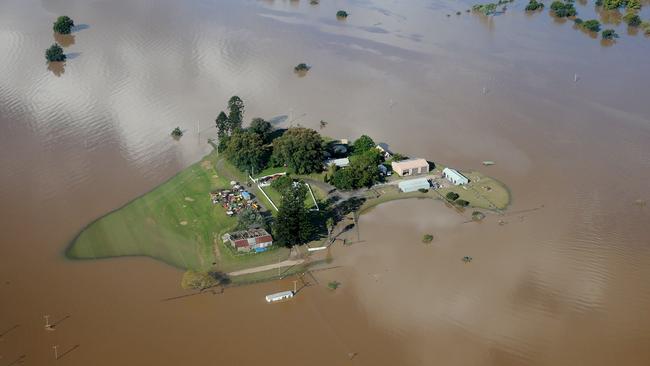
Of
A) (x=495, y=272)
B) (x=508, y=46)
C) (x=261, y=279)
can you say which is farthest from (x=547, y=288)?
(x=508, y=46)

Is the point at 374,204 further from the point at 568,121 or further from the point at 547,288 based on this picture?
the point at 568,121

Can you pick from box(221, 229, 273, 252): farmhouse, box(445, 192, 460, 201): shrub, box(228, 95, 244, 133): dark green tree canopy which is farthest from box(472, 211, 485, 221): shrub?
box(228, 95, 244, 133): dark green tree canopy

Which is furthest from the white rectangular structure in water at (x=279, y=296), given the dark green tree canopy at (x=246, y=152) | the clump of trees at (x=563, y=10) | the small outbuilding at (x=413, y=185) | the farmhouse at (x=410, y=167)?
the clump of trees at (x=563, y=10)

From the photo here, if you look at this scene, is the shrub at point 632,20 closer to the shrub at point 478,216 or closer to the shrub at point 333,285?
the shrub at point 478,216

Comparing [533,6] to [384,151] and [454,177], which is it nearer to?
[384,151]

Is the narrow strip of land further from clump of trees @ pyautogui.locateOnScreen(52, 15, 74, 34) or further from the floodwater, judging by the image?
clump of trees @ pyautogui.locateOnScreen(52, 15, 74, 34)

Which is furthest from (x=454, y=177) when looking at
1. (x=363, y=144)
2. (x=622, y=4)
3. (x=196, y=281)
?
(x=622, y=4)
